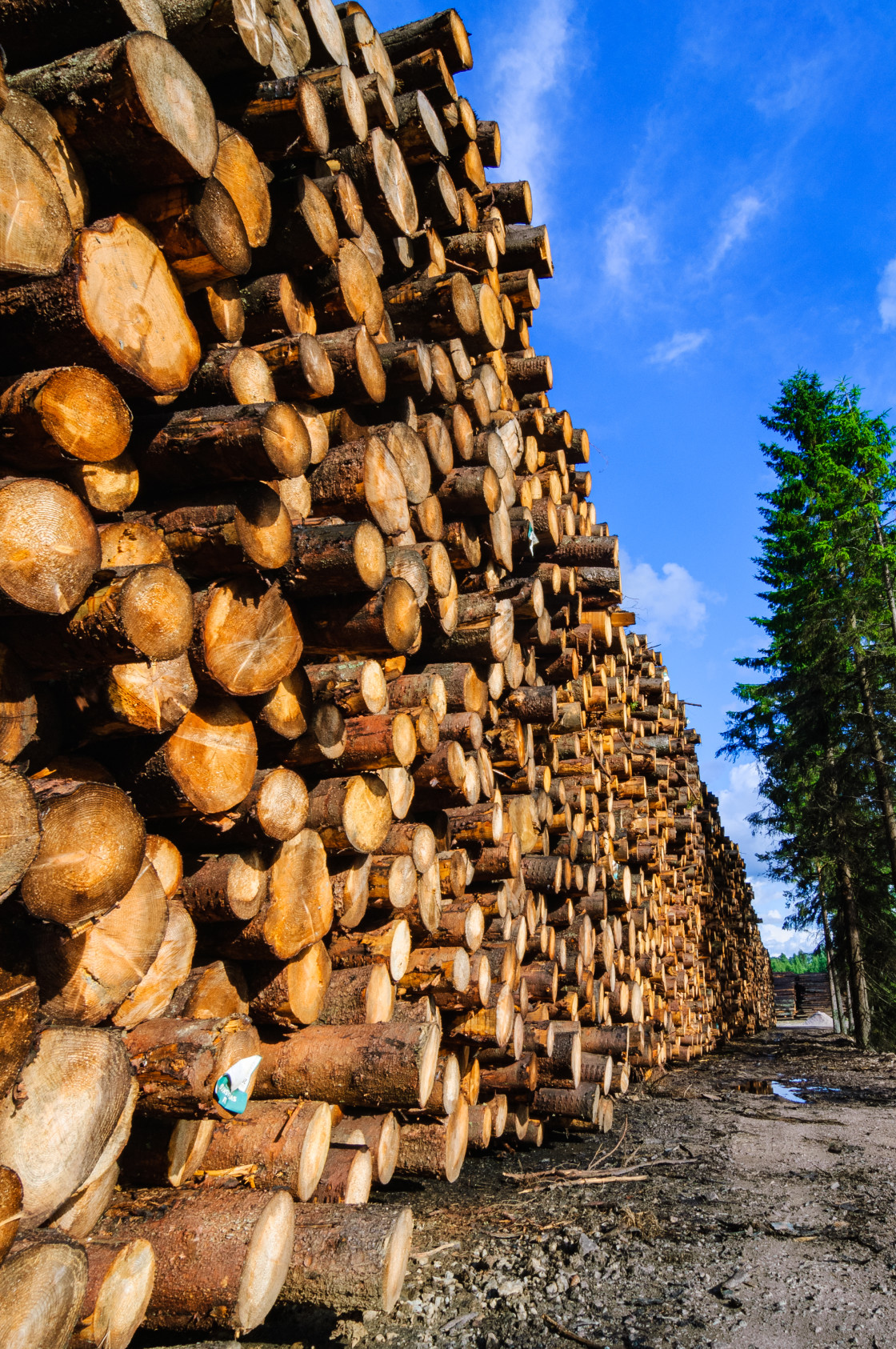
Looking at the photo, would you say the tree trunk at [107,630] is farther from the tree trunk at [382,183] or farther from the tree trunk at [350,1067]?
the tree trunk at [382,183]

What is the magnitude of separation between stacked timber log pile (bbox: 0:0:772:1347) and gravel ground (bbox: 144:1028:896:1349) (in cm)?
37

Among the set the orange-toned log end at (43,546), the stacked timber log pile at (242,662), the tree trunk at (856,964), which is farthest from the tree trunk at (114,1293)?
the tree trunk at (856,964)

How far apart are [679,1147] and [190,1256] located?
4.14 meters

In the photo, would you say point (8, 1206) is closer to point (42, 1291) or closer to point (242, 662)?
point (42, 1291)

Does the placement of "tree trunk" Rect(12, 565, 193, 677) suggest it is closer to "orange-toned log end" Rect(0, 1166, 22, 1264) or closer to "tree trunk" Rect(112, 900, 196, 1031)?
"tree trunk" Rect(112, 900, 196, 1031)

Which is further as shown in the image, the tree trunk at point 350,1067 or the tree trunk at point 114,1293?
the tree trunk at point 350,1067

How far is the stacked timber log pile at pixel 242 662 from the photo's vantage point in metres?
1.62

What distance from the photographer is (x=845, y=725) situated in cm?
1606

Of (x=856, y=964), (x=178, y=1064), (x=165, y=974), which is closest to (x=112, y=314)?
(x=165, y=974)

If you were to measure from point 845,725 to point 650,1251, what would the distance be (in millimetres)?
14498

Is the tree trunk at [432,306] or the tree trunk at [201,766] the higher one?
the tree trunk at [432,306]

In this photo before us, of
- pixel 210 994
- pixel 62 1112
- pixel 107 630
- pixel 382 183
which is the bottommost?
pixel 62 1112

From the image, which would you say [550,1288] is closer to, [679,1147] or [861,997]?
[679,1147]

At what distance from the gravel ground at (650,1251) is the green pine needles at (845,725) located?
Answer: 10735mm
